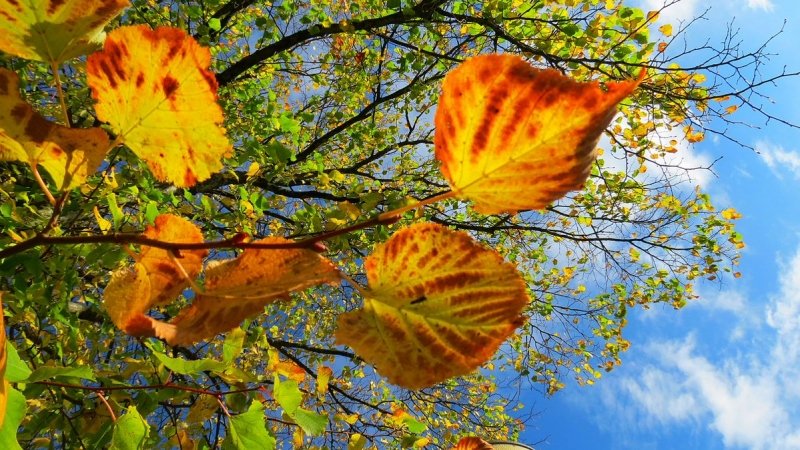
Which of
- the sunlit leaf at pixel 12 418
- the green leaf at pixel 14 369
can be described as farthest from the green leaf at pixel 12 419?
the green leaf at pixel 14 369

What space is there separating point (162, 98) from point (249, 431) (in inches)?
41.9

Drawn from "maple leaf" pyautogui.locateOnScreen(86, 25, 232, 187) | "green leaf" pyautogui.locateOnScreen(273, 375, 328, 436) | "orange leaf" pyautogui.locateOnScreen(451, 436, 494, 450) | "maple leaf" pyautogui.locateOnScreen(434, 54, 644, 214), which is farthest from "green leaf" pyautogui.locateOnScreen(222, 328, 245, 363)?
"maple leaf" pyautogui.locateOnScreen(434, 54, 644, 214)

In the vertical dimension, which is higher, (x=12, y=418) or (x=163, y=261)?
(x=163, y=261)

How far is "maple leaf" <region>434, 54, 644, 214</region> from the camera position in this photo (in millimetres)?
438

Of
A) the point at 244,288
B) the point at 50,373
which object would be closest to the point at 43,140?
the point at 244,288

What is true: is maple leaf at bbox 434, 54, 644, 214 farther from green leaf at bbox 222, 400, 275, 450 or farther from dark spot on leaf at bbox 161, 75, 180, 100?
green leaf at bbox 222, 400, 275, 450

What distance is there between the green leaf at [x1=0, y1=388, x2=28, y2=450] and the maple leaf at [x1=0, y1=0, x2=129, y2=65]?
0.62 meters

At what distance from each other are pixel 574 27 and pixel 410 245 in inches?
117

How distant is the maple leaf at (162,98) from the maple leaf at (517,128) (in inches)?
11.1

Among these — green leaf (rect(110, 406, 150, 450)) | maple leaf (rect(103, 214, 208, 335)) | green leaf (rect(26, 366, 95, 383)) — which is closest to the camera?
maple leaf (rect(103, 214, 208, 335))

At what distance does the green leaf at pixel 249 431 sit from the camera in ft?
4.32

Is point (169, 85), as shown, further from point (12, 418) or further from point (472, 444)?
point (472, 444)

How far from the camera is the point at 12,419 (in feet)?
2.75

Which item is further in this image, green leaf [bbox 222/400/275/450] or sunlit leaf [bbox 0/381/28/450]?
green leaf [bbox 222/400/275/450]
